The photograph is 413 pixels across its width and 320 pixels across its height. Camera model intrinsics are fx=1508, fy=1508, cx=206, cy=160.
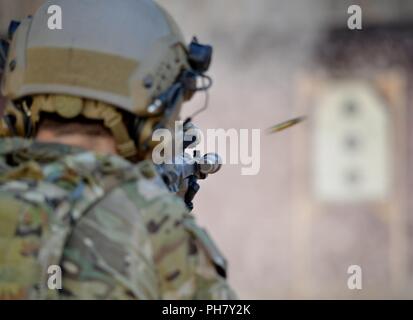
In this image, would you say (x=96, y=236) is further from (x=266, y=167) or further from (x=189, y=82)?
(x=266, y=167)

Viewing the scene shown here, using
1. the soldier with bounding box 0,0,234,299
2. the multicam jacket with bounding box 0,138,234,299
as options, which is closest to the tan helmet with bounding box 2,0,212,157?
the soldier with bounding box 0,0,234,299

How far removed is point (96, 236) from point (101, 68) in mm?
486

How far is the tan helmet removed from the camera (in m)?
3.61

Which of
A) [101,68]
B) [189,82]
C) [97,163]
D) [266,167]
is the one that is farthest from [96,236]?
[266,167]

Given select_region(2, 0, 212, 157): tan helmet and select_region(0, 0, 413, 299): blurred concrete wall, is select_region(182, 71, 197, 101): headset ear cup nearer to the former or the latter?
select_region(2, 0, 212, 157): tan helmet

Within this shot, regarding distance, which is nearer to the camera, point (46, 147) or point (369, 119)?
point (46, 147)

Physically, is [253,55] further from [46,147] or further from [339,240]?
[46,147]

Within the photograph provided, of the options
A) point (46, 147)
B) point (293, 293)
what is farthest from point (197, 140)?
point (293, 293)

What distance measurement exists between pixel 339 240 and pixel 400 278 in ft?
2.20

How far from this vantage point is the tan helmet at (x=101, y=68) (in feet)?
11.8

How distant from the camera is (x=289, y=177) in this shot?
14.1 metres

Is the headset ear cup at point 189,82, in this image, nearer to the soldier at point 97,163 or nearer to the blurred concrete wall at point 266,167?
the soldier at point 97,163

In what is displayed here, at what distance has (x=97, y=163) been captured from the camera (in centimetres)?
340

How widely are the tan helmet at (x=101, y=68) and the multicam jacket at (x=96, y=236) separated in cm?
21
